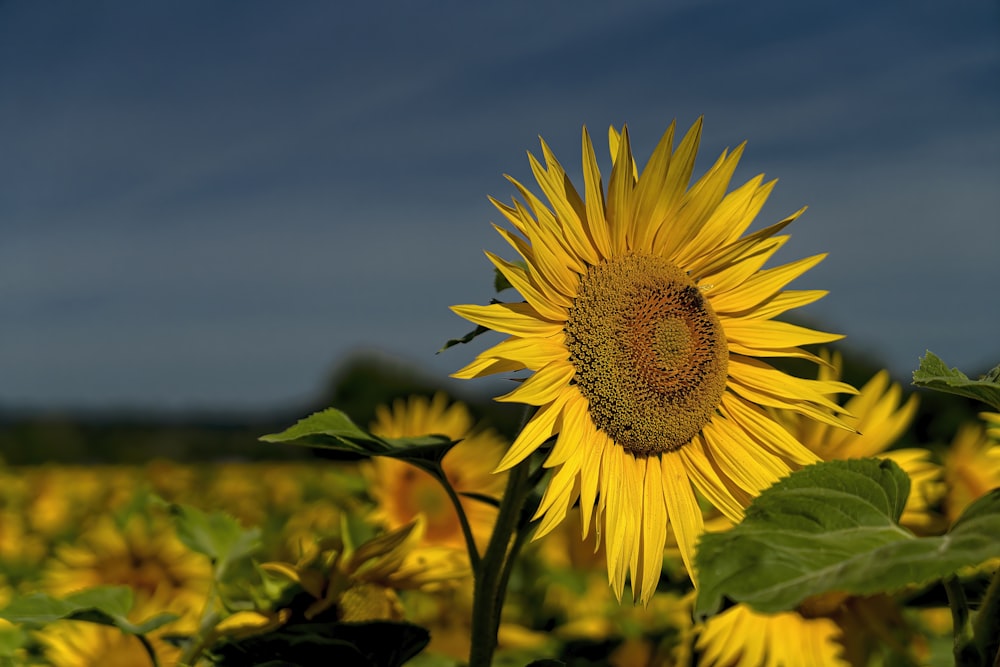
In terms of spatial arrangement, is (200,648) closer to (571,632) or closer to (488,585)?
(488,585)

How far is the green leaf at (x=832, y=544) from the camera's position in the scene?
0.80 meters

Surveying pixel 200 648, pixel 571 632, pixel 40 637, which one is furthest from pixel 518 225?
pixel 571 632

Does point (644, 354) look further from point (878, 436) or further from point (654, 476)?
point (878, 436)

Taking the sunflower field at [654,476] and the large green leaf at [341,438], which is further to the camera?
the large green leaf at [341,438]

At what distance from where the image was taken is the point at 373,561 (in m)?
1.67

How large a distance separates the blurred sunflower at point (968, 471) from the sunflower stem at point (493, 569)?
1.37 meters

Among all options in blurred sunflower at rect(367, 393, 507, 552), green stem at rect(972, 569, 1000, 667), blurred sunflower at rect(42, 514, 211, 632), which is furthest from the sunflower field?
blurred sunflower at rect(42, 514, 211, 632)

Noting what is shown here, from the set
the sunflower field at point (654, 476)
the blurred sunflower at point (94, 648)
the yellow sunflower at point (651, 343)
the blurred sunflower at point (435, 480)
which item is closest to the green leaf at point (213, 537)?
the sunflower field at point (654, 476)

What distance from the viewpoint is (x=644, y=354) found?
1.44 meters

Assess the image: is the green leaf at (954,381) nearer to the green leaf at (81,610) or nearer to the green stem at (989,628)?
the green stem at (989,628)

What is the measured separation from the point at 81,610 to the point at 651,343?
1.00 m

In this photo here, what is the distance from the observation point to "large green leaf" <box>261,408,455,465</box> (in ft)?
4.23

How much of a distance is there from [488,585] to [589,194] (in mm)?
611

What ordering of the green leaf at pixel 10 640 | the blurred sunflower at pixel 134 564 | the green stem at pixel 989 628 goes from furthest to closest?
the blurred sunflower at pixel 134 564
the green leaf at pixel 10 640
the green stem at pixel 989 628
